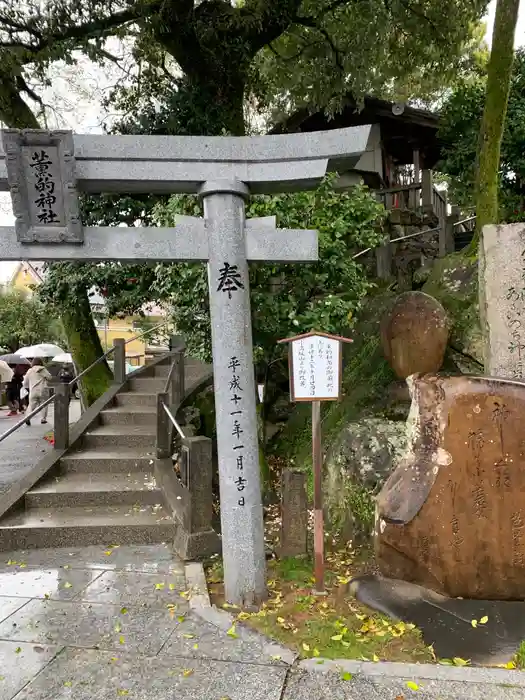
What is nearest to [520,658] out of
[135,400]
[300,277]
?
[300,277]

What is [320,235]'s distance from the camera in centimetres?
674

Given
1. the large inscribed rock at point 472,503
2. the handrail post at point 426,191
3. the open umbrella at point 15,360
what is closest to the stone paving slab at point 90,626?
the large inscribed rock at point 472,503

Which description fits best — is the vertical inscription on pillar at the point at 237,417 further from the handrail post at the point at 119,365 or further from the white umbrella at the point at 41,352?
the white umbrella at the point at 41,352

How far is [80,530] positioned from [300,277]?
4275 millimetres

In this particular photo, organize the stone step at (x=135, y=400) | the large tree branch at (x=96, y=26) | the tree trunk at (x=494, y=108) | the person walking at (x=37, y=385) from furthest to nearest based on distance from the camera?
the person walking at (x=37, y=385) < the stone step at (x=135, y=400) < the large tree branch at (x=96, y=26) < the tree trunk at (x=494, y=108)

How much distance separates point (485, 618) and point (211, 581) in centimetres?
263

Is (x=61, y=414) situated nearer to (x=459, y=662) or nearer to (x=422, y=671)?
(x=422, y=671)

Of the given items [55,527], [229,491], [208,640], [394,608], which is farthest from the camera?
[55,527]

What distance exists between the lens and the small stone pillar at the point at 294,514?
586 centimetres

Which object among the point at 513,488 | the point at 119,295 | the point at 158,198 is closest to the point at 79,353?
the point at 119,295

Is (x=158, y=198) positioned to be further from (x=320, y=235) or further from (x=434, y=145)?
(x=434, y=145)

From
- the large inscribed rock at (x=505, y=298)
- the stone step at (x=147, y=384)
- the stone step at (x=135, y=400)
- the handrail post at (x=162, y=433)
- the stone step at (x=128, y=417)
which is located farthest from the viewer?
the stone step at (x=147, y=384)

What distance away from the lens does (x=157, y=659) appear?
4.00 m

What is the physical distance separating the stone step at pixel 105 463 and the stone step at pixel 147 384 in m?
2.85
